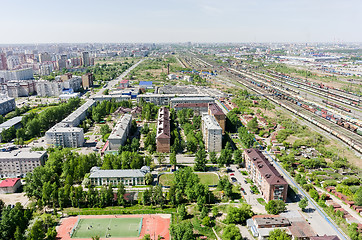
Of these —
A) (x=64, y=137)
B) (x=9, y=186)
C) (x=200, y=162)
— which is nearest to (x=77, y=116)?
(x=64, y=137)

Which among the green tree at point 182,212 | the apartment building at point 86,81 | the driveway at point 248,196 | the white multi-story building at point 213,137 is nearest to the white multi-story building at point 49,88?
the apartment building at point 86,81

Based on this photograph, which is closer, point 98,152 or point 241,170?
point 241,170

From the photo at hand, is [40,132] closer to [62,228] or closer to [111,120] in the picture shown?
[111,120]

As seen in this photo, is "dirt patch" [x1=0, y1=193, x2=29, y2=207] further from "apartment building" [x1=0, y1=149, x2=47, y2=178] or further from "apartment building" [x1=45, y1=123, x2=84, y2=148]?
"apartment building" [x1=45, y1=123, x2=84, y2=148]

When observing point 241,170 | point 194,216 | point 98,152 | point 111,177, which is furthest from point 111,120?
point 194,216

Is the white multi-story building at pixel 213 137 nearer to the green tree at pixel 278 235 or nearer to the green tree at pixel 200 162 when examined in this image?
the green tree at pixel 200 162

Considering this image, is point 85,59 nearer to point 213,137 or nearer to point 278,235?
point 213,137
